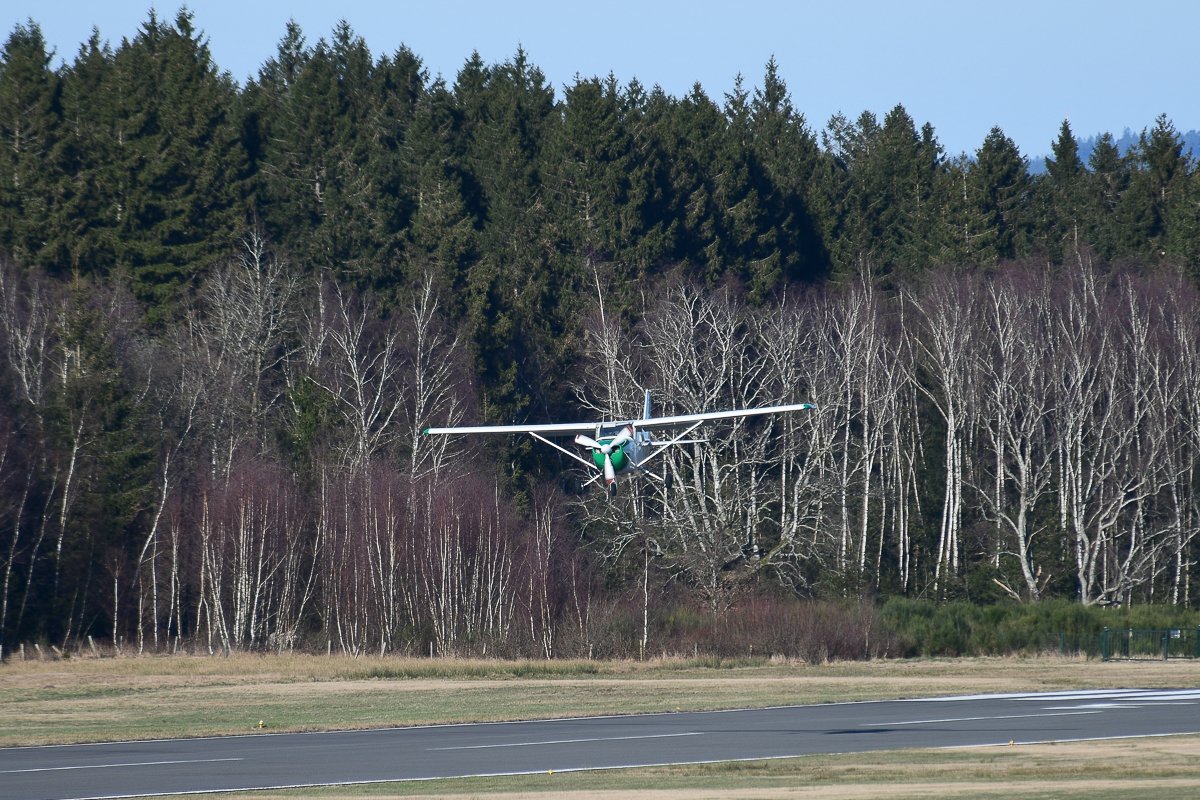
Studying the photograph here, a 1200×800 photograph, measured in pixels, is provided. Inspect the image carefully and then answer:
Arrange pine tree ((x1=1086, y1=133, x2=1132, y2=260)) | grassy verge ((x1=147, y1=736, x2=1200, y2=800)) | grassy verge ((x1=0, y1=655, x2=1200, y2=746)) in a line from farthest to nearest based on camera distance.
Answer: pine tree ((x1=1086, y1=133, x2=1132, y2=260)) → grassy verge ((x1=0, y1=655, x2=1200, y2=746)) → grassy verge ((x1=147, y1=736, x2=1200, y2=800))

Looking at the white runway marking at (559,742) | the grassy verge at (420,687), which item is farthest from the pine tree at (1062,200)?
the white runway marking at (559,742)

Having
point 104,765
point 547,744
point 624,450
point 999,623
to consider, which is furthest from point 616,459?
point 999,623

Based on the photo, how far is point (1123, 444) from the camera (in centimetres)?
5534

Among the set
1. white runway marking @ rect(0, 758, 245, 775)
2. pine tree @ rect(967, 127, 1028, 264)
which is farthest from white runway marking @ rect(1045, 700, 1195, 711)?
pine tree @ rect(967, 127, 1028, 264)

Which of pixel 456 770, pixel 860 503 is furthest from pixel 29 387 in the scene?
pixel 456 770

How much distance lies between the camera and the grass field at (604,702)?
17.1 m

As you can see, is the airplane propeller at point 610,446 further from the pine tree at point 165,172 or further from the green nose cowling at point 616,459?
the pine tree at point 165,172

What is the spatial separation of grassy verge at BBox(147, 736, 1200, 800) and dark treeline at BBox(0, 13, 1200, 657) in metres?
26.5

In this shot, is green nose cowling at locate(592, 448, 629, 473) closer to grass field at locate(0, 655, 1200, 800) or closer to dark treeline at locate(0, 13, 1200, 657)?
grass field at locate(0, 655, 1200, 800)

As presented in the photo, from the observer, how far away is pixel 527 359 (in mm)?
65125

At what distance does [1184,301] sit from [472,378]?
31119 mm

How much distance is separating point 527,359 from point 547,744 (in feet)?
143

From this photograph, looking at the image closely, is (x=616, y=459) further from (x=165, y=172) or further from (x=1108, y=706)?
(x=165, y=172)

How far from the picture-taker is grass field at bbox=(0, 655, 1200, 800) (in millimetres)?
17109
